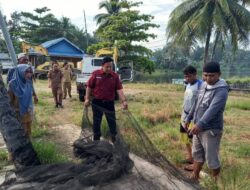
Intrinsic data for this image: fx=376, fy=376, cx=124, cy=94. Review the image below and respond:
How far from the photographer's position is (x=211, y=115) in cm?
453

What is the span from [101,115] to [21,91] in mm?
1371

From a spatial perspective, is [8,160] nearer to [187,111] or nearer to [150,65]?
[187,111]

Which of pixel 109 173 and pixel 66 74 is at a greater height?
pixel 66 74

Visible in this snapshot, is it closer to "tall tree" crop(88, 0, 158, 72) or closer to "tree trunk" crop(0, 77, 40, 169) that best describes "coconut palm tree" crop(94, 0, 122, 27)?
"tall tree" crop(88, 0, 158, 72)

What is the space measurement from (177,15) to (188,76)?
66.8 ft

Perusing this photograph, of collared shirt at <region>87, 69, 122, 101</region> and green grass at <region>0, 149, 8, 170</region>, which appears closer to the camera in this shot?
green grass at <region>0, 149, 8, 170</region>

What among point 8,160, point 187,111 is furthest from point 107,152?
point 8,160

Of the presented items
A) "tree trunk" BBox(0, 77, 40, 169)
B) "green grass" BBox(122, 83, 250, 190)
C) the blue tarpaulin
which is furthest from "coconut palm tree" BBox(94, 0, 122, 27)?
"tree trunk" BBox(0, 77, 40, 169)

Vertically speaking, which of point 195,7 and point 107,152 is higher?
point 195,7

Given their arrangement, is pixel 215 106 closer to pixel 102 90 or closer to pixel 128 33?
pixel 102 90

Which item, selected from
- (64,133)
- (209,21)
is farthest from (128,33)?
(64,133)

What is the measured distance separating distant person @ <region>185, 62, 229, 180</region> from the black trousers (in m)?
1.42

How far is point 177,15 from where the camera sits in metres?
25.2

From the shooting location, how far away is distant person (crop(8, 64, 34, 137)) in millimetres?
6141
